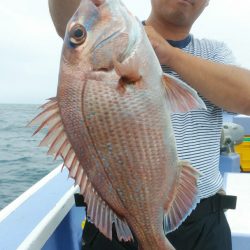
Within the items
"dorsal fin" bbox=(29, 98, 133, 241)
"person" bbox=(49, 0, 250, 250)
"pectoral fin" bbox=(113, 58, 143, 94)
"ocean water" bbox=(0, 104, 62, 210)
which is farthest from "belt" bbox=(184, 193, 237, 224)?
"ocean water" bbox=(0, 104, 62, 210)

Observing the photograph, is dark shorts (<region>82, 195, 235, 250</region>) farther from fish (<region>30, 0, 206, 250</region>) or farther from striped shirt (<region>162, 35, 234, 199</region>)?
fish (<region>30, 0, 206, 250</region>)

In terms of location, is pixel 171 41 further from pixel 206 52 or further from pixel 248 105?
pixel 248 105

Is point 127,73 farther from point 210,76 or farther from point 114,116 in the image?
point 210,76

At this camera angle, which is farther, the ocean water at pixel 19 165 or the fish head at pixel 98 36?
the ocean water at pixel 19 165

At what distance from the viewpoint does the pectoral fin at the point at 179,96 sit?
122 centimetres

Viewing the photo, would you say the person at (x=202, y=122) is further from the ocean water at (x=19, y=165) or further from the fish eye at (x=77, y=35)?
the ocean water at (x=19, y=165)

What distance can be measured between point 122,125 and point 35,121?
26 centimetres

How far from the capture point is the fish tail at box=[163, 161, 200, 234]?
1.28 m

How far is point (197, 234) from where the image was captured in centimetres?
187

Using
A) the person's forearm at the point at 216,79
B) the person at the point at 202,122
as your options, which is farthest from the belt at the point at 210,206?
the person's forearm at the point at 216,79

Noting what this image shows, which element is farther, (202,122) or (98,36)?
(202,122)

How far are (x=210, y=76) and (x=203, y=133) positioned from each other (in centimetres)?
38

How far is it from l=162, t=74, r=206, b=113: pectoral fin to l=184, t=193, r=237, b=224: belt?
0.77 metres

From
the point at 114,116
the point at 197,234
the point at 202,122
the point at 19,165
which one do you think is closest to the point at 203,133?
the point at 202,122
